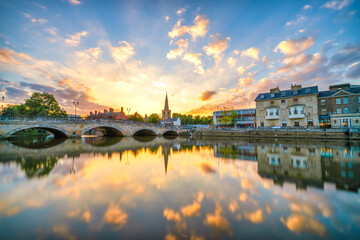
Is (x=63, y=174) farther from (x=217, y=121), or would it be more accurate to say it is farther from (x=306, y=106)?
(x=217, y=121)

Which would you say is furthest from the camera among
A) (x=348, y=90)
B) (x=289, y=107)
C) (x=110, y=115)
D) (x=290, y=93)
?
(x=110, y=115)

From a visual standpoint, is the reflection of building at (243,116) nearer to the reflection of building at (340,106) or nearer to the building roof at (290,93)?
the building roof at (290,93)

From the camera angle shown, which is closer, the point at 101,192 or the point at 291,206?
the point at 291,206

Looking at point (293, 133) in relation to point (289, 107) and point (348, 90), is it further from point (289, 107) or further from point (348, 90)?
point (348, 90)

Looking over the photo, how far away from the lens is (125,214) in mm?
4340

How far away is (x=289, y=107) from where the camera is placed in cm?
3719

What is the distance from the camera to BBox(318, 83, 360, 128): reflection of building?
1195 inches

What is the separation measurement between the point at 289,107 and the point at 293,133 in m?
10.1

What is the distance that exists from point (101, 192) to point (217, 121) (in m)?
65.2

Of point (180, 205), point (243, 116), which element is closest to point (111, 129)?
point (180, 205)

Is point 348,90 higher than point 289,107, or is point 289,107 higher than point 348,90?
point 348,90

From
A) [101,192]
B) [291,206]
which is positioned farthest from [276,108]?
[101,192]

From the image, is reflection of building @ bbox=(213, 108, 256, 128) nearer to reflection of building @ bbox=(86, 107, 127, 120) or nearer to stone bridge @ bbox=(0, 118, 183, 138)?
stone bridge @ bbox=(0, 118, 183, 138)

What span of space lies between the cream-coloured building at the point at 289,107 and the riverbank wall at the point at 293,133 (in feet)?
25.3
